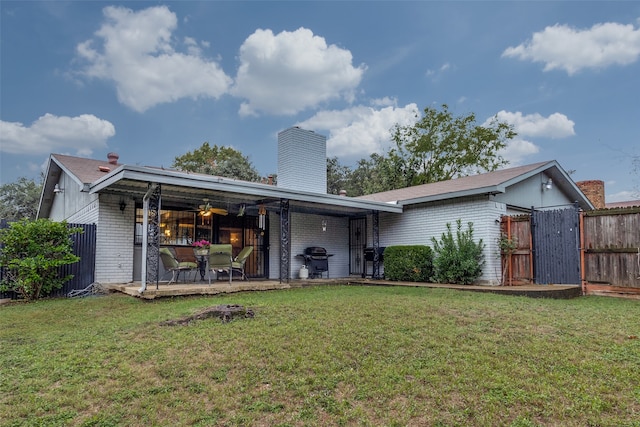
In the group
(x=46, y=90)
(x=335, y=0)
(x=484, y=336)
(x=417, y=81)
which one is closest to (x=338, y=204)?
(x=484, y=336)

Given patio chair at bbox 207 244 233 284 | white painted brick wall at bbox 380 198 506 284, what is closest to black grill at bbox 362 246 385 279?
white painted brick wall at bbox 380 198 506 284

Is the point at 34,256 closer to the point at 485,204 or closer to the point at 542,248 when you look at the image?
the point at 485,204

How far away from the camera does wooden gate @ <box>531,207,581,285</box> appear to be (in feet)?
26.6

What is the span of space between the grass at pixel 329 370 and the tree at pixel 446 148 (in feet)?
67.9

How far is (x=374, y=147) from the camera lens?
95.9 feet

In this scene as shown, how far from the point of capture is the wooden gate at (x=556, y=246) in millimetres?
8117

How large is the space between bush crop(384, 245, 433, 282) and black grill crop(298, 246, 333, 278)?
6.22 feet

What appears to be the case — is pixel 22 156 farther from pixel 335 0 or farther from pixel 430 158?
pixel 430 158

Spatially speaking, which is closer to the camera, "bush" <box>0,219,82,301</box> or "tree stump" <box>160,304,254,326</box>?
"tree stump" <box>160,304,254,326</box>

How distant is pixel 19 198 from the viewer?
25.0 m

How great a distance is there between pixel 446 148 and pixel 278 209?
62.5ft

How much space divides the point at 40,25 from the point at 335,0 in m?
9.83

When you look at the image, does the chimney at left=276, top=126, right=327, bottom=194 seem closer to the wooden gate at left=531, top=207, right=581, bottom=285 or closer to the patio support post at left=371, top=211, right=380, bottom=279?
the patio support post at left=371, top=211, right=380, bottom=279

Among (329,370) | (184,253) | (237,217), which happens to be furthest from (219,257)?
(329,370)
